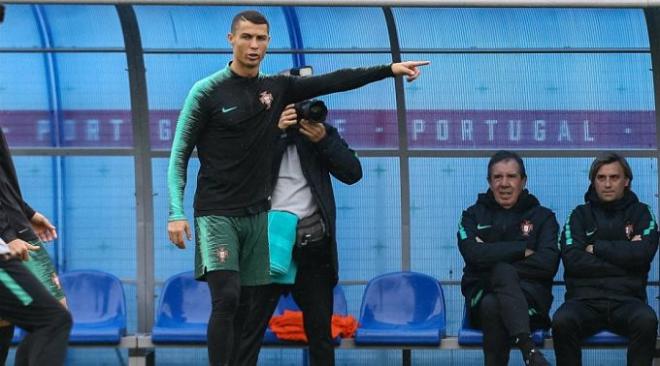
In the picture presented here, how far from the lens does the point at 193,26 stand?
9.33 m

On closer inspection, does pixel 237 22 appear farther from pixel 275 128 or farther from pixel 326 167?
pixel 326 167

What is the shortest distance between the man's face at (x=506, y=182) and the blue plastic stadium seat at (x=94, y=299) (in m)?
2.29

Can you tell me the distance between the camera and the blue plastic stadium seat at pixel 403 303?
29.9ft

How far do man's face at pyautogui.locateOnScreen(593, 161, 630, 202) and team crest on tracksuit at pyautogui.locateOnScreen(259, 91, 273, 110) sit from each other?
2285mm

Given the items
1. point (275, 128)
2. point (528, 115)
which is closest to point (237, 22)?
point (275, 128)

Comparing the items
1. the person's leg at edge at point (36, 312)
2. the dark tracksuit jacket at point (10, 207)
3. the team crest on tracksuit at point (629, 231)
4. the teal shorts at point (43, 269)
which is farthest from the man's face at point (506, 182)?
the person's leg at edge at point (36, 312)

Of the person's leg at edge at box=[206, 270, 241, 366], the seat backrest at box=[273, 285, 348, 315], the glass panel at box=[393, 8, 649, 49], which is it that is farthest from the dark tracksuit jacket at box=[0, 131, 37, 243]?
the glass panel at box=[393, 8, 649, 49]

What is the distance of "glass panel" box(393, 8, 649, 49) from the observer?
30.5 feet

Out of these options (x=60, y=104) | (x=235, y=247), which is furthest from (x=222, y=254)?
(x=60, y=104)

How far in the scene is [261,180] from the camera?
7.54 meters

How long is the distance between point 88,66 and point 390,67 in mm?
2688

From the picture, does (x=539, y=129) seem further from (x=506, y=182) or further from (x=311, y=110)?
(x=311, y=110)

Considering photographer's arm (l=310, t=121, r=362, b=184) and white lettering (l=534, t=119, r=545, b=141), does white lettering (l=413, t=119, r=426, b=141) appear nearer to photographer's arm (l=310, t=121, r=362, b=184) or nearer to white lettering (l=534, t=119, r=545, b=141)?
white lettering (l=534, t=119, r=545, b=141)

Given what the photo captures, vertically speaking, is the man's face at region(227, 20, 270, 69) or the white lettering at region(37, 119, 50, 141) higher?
the man's face at region(227, 20, 270, 69)
